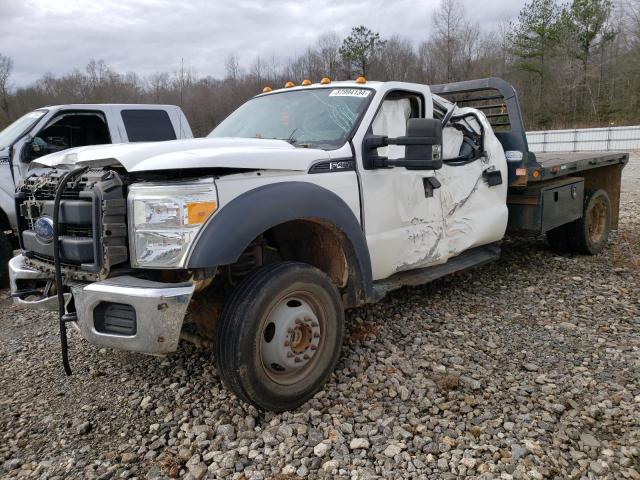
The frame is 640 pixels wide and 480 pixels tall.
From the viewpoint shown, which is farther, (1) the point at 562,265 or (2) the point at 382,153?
(1) the point at 562,265

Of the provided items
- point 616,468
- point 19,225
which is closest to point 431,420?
point 616,468

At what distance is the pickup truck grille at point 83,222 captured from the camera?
8.85 ft

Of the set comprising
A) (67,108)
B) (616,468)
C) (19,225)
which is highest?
(67,108)

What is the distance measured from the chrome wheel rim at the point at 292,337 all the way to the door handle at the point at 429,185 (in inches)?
57.4

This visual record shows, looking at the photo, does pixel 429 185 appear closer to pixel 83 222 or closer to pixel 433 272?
pixel 433 272

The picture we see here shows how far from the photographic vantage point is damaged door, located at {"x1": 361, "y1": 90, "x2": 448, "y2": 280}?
12.1 feet

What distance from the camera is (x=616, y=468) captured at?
2.47 metres

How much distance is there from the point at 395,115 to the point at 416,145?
2.84 feet

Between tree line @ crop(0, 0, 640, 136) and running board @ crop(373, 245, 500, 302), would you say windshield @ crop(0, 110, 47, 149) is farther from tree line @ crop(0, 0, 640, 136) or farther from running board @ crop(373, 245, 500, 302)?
tree line @ crop(0, 0, 640, 136)

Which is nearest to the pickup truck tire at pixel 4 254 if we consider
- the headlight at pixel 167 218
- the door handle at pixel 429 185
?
the headlight at pixel 167 218

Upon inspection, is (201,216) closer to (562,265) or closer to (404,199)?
(404,199)

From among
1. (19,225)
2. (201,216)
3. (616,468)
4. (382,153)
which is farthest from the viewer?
(382,153)

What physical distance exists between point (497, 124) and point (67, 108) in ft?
17.3

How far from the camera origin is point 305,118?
13.1 feet
